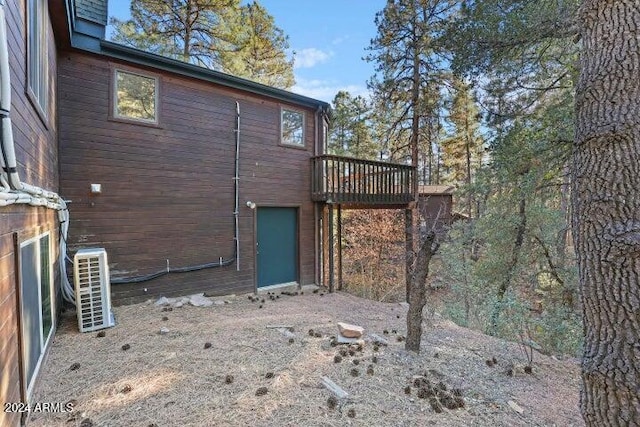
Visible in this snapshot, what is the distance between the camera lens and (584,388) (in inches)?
71.7

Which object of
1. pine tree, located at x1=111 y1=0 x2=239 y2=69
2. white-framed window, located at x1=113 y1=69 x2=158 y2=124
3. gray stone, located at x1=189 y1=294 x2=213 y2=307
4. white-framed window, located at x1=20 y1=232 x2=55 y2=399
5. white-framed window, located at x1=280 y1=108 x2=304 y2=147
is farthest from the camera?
pine tree, located at x1=111 y1=0 x2=239 y2=69

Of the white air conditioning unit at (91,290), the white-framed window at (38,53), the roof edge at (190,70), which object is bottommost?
the white air conditioning unit at (91,290)

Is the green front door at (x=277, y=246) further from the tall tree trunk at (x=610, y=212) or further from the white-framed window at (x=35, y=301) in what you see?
the tall tree trunk at (x=610, y=212)

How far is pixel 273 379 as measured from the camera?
3014 mm

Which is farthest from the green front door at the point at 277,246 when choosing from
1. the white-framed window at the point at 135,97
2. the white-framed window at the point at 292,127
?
the white-framed window at the point at 135,97

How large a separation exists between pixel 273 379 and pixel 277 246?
4746 millimetres

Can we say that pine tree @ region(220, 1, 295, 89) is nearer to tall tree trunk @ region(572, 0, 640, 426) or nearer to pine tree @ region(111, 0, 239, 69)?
pine tree @ region(111, 0, 239, 69)

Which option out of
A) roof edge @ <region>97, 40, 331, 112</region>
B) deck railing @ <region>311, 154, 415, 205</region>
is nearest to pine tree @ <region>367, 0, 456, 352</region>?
→ deck railing @ <region>311, 154, 415, 205</region>

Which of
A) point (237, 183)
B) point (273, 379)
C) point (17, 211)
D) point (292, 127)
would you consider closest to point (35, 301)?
point (17, 211)

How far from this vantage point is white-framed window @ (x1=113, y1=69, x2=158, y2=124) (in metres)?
5.46

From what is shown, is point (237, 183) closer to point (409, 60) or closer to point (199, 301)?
point (199, 301)

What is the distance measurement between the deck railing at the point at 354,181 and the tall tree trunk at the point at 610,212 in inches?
228

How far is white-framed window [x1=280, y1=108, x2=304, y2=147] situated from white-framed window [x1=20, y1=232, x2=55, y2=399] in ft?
16.3

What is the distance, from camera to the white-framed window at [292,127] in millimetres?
7653
